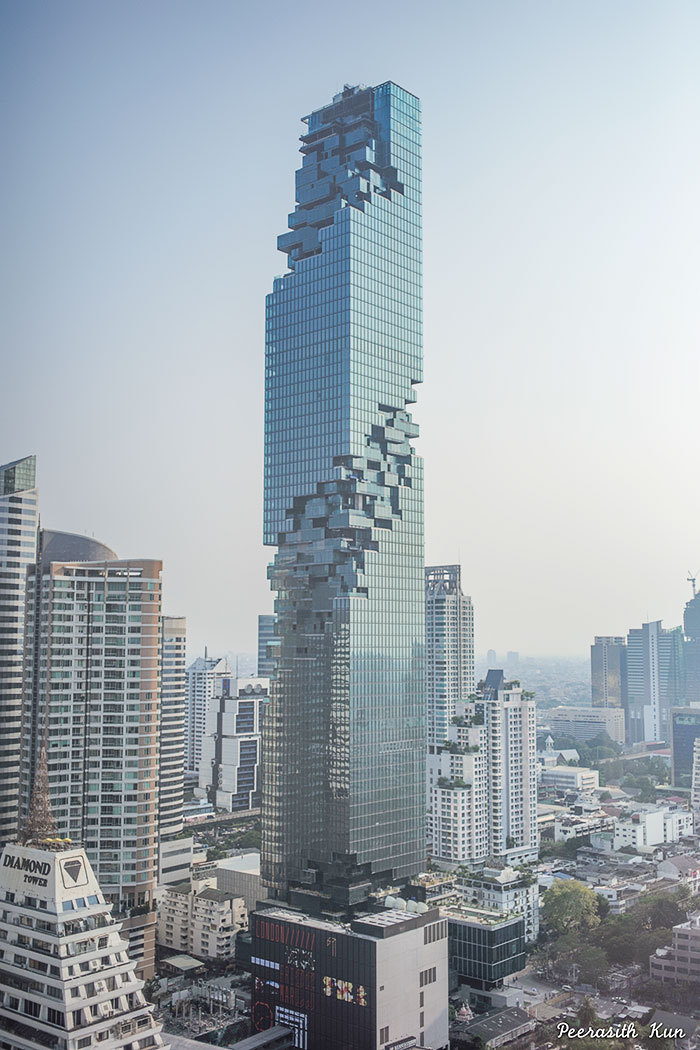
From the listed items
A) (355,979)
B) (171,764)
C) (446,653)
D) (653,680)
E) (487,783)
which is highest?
(446,653)

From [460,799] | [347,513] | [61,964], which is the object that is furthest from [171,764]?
[61,964]

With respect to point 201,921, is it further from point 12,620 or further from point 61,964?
point 61,964

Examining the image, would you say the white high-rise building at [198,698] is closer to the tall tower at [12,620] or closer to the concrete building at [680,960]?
the tall tower at [12,620]

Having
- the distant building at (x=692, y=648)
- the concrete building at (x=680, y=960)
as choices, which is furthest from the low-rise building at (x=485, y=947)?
the distant building at (x=692, y=648)

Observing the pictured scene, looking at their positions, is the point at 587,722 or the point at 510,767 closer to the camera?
the point at 510,767

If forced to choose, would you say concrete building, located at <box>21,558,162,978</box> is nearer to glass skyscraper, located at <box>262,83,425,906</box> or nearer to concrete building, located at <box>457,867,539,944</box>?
glass skyscraper, located at <box>262,83,425,906</box>
